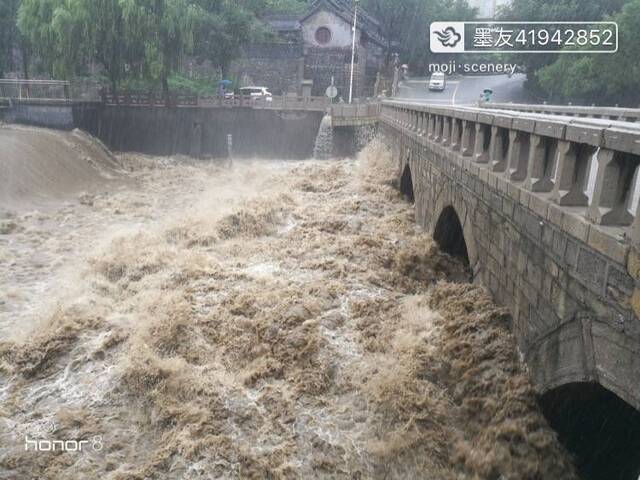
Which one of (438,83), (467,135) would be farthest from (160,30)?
(467,135)

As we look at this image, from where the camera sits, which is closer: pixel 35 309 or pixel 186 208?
pixel 35 309

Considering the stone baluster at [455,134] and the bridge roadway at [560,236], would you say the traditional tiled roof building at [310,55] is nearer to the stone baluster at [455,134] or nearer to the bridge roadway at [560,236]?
the stone baluster at [455,134]

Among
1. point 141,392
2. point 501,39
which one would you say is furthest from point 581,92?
point 141,392

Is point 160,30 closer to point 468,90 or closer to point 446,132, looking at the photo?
point 468,90

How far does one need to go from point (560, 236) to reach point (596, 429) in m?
2.19

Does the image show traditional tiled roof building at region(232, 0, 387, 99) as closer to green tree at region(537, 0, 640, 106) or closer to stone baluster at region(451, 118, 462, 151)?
green tree at region(537, 0, 640, 106)

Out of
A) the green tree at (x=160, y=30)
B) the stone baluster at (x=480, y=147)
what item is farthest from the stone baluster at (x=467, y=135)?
the green tree at (x=160, y=30)

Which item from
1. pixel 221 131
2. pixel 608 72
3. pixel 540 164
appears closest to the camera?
pixel 540 164

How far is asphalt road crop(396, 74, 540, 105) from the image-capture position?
128ft

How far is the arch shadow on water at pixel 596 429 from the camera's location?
5.63 m

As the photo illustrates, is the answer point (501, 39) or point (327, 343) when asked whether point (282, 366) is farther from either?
point (501, 39)

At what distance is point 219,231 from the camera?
15406 mm

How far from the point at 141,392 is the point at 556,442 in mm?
5525

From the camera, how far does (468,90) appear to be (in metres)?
43.0
